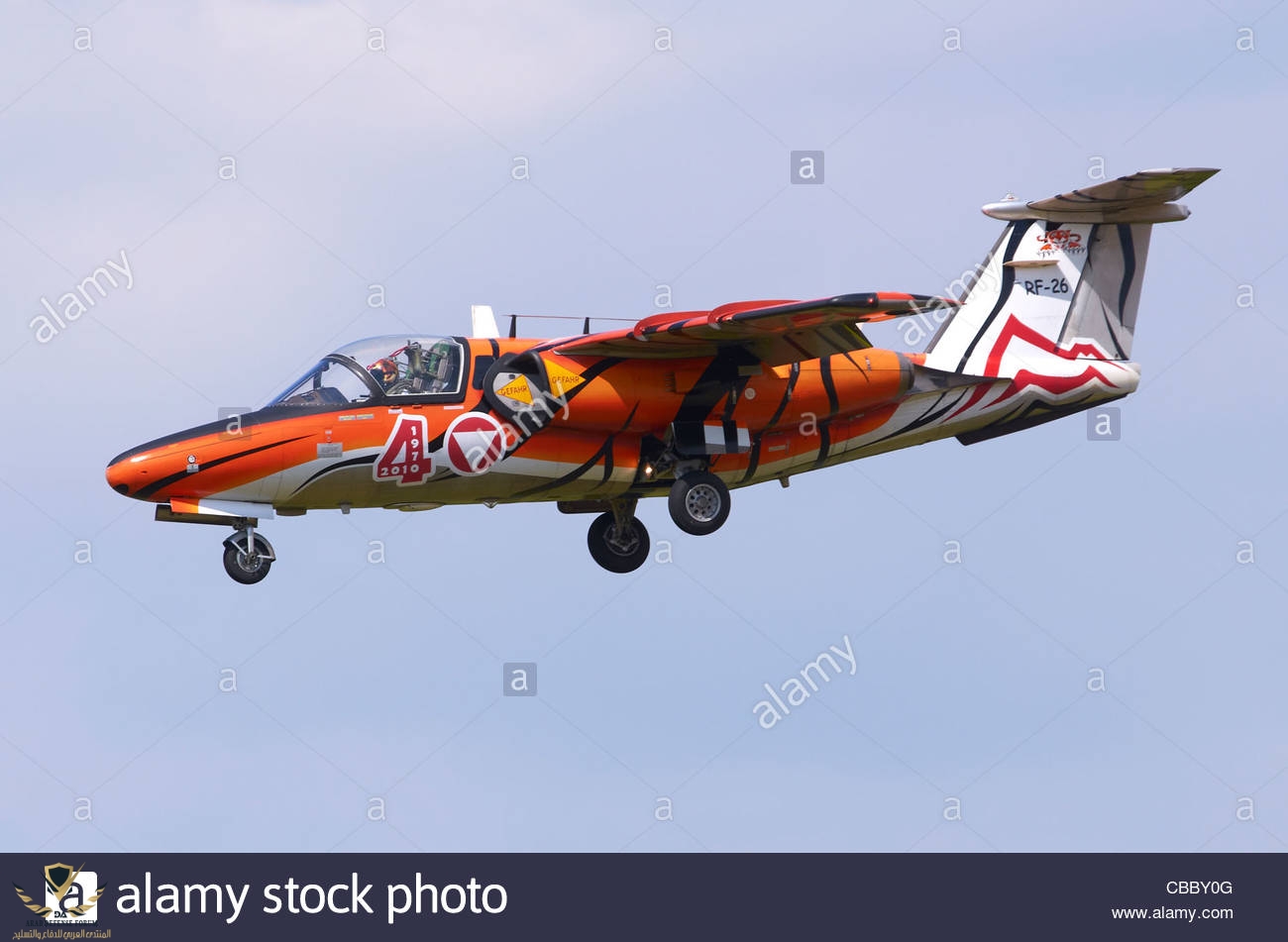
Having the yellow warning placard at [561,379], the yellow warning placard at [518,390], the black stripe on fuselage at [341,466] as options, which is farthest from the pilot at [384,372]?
the yellow warning placard at [561,379]

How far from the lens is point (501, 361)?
31.3 m

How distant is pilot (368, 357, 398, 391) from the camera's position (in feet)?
101

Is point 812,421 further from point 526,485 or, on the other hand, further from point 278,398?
point 278,398

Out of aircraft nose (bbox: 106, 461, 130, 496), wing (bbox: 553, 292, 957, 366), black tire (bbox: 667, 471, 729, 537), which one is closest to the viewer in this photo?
wing (bbox: 553, 292, 957, 366)

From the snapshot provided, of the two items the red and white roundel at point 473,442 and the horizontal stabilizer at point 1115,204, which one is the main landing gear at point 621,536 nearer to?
the red and white roundel at point 473,442

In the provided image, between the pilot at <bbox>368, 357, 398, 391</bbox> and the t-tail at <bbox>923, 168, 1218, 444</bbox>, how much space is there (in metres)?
7.95

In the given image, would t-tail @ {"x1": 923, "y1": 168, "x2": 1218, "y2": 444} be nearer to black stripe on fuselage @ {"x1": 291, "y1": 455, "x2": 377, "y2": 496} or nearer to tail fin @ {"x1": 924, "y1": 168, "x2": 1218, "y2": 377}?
tail fin @ {"x1": 924, "y1": 168, "x2": 1218, "y2": 377}

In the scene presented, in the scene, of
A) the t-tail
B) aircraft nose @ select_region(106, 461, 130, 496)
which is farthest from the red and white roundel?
the t-tail

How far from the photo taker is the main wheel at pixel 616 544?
34.0 metres

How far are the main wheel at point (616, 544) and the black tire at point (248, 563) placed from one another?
17.7 feet
